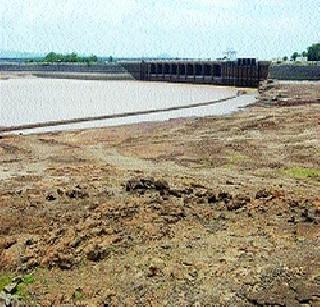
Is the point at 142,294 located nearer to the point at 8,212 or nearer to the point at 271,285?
the point at 271,285

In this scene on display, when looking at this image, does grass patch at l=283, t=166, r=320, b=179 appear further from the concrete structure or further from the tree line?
the tree line

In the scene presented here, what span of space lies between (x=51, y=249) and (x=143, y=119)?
32458 millimetres

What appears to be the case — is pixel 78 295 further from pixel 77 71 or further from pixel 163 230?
pixel 77 71

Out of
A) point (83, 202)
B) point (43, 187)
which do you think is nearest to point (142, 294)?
point (83, 202)

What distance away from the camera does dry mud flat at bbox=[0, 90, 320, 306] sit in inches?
427

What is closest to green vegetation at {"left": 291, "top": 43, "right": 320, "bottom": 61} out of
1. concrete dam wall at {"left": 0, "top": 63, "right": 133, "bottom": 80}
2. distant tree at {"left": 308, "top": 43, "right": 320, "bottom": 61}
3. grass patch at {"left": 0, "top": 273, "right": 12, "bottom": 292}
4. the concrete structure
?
distant tree at {"left": 308, "top": 43, "right": 320, "bottom": 61}

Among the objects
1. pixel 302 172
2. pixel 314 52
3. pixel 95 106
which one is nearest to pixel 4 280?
pixel 302 172

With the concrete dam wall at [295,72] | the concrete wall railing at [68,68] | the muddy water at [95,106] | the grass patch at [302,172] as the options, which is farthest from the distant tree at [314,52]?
the grass patch at [302,172]

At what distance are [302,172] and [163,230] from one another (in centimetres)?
915

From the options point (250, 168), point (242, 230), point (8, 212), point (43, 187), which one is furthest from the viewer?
point (250, 168)

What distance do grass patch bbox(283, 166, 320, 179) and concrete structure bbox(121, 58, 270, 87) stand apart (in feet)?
205

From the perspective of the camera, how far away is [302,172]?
2108 cm

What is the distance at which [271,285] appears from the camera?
424 inches

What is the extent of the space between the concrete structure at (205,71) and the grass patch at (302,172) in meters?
62.4
